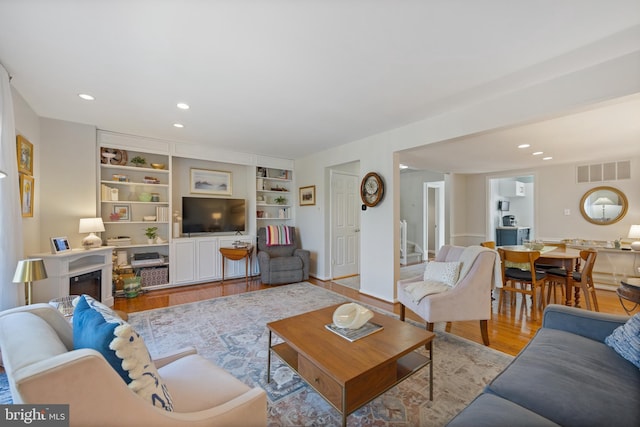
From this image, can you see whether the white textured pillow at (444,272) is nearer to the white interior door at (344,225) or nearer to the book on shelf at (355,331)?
the book on shelf at (355,331)

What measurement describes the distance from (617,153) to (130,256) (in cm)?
823

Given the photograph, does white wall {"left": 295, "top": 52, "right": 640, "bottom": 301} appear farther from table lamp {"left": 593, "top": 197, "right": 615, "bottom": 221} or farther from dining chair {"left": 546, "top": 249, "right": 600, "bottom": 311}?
dining chair {"left": 546, "top": 249, "right": 600, "bottom": 311}

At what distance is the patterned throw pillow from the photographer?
84 centimetres

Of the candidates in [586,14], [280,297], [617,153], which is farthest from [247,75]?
[617,153]

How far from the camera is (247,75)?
7.42 ft

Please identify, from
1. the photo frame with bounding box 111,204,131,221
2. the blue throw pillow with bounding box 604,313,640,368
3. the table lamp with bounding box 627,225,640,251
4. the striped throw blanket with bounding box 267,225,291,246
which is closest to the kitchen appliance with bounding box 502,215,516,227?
the table lamp with bounding box 627,225,640,251

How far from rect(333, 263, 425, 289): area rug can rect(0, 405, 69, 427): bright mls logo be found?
4043 millimetres

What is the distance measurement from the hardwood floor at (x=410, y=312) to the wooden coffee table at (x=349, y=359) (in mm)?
1284

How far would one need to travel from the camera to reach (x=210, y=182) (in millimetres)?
4953

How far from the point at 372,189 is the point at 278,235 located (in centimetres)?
209

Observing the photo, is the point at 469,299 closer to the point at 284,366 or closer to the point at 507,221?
the point at 284,366

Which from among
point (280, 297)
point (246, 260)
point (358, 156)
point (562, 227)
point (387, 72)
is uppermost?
point (387, 72)

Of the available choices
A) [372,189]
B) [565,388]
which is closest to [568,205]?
[372,189]

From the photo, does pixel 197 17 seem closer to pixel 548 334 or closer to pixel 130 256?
pixel 548 334
